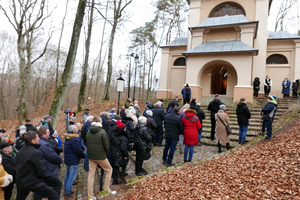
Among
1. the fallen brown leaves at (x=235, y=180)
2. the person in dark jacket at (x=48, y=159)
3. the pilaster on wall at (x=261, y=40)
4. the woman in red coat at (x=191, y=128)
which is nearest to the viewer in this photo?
the fallen brown leaves at (x=235, y=180)

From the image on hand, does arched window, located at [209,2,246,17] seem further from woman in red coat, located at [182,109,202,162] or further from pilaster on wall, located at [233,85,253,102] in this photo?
woman in red coat, located at [182,109,202,162]

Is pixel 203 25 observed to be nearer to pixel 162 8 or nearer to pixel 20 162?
pixel 162 8

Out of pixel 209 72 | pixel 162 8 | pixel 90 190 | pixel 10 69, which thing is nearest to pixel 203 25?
pixel 209 72

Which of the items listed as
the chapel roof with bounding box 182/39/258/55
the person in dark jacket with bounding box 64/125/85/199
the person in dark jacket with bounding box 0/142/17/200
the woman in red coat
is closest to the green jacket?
the person in dark jacket with bounding box 64/125/85/199

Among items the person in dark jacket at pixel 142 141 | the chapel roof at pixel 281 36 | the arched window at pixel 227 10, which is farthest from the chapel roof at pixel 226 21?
the person in dark jacket at pixel 142 141

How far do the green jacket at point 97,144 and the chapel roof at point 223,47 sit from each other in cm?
1246

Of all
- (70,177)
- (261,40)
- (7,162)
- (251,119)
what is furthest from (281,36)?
(7,162)

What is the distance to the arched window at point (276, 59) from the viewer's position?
16852 millimetres

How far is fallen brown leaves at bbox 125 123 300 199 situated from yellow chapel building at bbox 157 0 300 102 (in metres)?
10.3

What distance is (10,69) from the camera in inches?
946

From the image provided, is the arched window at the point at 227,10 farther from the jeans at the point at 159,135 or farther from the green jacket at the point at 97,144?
the green jacket at the point at 97,144

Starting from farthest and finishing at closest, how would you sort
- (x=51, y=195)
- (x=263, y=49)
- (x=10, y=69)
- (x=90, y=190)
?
(x=10, y=69), (x=263, y=49), (x=90, y=190), (x=51, y=195)

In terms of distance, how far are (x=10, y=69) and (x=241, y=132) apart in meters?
28.1

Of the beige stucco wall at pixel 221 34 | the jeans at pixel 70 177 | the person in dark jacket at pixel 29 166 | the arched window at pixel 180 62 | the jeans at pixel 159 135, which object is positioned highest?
the beige stucco wall at pixel 221 34
